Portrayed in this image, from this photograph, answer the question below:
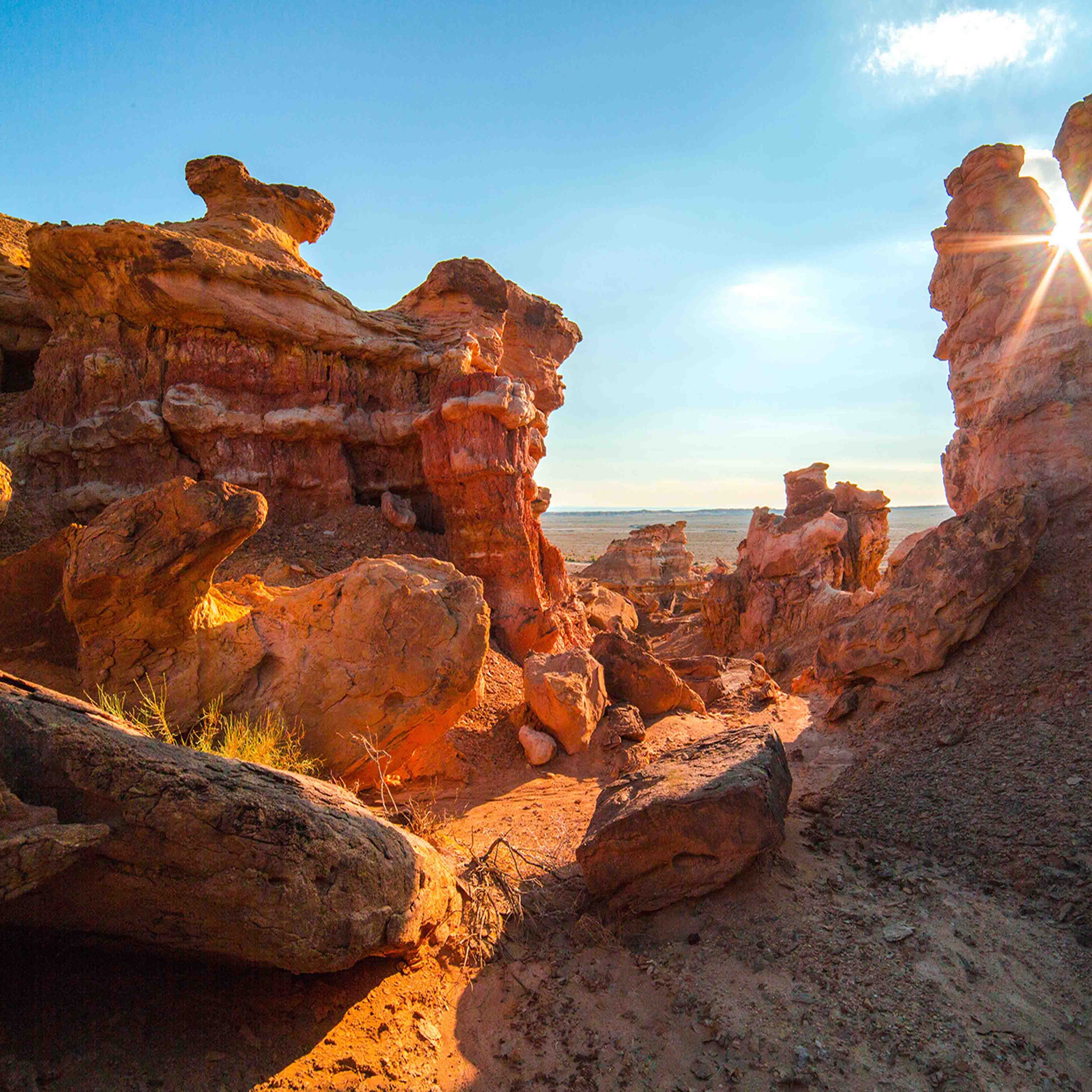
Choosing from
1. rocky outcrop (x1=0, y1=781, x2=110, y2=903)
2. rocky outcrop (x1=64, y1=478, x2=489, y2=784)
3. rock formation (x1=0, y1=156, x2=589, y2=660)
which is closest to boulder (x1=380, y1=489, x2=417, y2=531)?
rock formation (x1=0, y1=156, x2=589, y2=660)

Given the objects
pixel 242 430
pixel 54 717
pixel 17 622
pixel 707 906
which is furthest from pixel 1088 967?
pixel 242 430

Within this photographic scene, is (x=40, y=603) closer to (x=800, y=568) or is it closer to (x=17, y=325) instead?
(x=17, y=325)

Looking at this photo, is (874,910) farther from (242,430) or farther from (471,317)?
(471,317)

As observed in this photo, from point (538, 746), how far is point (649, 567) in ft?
60.8

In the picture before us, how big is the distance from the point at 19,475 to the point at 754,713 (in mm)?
11729

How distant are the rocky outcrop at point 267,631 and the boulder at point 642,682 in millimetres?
2805

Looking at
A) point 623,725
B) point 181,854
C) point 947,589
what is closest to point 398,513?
point 623,725

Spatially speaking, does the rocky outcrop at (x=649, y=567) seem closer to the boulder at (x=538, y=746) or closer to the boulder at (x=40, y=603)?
the boulder at (x=538, y=746)

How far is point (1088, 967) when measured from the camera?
291cm

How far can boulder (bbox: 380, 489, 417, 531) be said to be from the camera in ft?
33.5

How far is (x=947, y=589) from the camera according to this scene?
5.62m

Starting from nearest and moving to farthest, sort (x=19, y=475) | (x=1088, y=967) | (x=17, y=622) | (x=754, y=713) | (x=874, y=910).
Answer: (x=1088, y=967) < (x=874, y=910) < (x=17, y=622) < (x=754, y=713) < (x=19, y=475)

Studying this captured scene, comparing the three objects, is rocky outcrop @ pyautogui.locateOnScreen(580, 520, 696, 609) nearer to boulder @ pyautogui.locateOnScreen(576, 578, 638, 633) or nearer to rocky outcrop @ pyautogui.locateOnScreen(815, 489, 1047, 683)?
boulder @ pyautogui.locateOnScreen(576, 578, 638, 633)

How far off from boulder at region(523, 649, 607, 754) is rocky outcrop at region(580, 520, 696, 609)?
1658 cm
